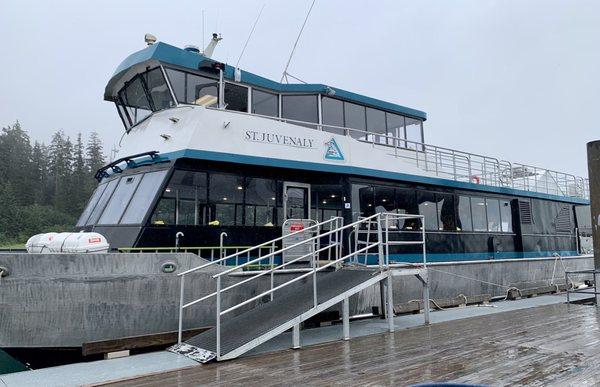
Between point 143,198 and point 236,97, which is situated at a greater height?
point 236,97

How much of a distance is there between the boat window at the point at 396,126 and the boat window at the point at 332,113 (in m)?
1.74

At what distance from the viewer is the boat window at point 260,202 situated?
8.14 metres

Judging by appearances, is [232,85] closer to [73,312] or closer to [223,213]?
[223,213]

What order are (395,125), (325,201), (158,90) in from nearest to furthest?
(158,90) < (325,201) < (395,125)

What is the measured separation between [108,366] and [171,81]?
16.8ft

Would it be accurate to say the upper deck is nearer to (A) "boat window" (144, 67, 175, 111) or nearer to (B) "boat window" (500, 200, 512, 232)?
(A) "boat window" (144, 67, 175, 111)

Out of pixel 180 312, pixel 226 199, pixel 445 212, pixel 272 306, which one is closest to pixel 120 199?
pixel 226 199

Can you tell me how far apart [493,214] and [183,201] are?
9323 millimetres

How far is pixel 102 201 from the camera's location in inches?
325

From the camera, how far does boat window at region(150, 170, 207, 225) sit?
7117 mm

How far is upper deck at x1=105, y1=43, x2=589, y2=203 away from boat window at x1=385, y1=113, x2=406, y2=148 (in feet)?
0.09

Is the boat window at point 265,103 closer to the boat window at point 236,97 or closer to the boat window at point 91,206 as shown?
the boat window at point 236,97

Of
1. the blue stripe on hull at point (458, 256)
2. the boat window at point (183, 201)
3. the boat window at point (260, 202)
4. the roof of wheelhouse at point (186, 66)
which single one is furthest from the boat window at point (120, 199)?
the blue stripe on hull at point (458, 256)

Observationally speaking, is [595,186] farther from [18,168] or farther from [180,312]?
[18,168]
